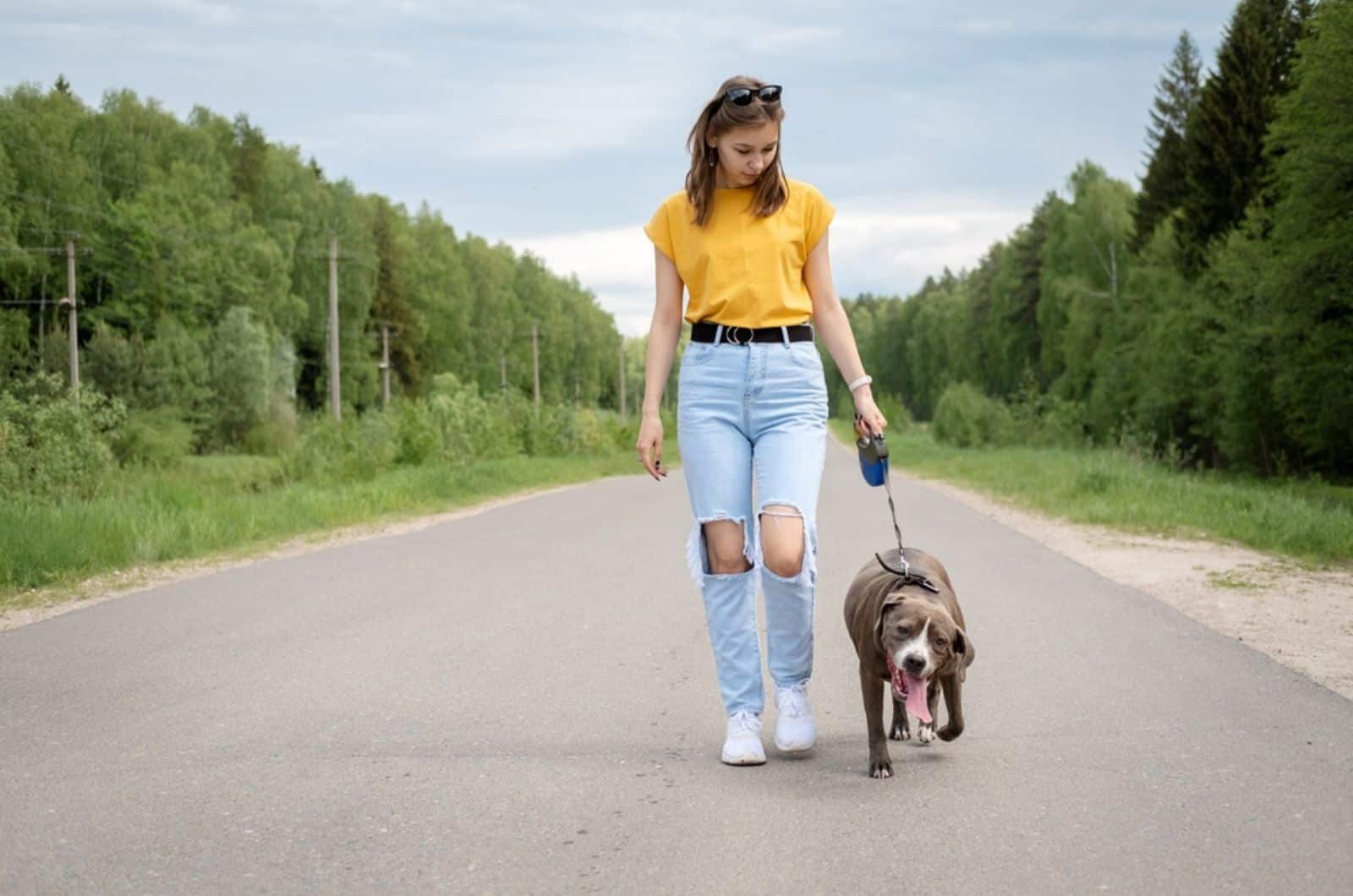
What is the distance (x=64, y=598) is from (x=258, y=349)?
49.6m

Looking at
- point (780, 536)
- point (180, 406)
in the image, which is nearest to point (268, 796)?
point (780, 536)

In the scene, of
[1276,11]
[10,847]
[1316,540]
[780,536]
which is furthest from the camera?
[1276,11]

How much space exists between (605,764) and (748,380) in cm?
133

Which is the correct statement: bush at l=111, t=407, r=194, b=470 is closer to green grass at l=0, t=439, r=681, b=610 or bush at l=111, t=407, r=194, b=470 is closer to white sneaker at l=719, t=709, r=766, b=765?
green grass at l=0, t=439, r=681, b=610

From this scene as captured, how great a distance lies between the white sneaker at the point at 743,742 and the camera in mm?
4574

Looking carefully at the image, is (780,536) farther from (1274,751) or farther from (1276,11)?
(1276,11)

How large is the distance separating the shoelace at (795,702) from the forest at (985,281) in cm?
1329

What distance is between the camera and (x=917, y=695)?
4297mm

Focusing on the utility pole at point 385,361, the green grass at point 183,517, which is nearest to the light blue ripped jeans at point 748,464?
the green grass at point 183,517

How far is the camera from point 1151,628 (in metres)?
7.58

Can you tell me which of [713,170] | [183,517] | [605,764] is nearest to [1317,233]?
[183,517]

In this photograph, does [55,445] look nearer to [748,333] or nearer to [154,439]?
[748,333]

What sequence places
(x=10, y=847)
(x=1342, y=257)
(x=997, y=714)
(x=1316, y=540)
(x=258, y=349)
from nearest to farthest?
(x=10, y=847), (x=997, y=714), (x=1316, y=540), (x=1342, y=257), (x=258, y=349)

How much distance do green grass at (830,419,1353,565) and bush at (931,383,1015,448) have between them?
975 inches
